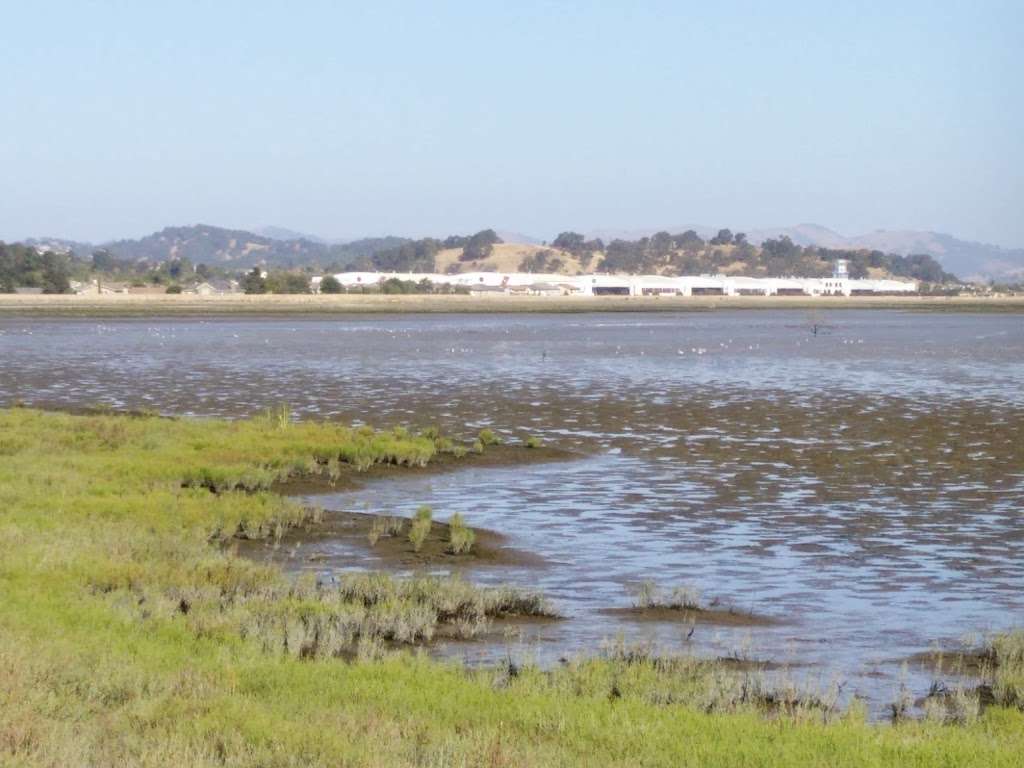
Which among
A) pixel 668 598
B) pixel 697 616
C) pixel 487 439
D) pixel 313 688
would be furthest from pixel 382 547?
pixel 487 439

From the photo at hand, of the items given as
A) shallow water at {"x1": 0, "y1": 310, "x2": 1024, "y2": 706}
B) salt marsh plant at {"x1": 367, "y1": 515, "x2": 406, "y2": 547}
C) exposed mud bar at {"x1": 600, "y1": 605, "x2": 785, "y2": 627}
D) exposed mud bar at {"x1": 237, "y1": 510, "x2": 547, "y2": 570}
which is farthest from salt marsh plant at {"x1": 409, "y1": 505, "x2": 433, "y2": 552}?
exposed mud bar at {"x1": 600, "y1": 605, "x2": 785, "y2": 627}

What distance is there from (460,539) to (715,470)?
35.2 feet

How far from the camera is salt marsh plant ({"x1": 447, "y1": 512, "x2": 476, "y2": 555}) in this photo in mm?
22031

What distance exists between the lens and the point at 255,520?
22906 millimetres

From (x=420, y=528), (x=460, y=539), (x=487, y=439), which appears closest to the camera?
(x=460, y=539)

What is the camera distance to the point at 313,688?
40.9ft

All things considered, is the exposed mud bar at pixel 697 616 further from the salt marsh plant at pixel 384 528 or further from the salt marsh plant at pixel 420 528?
the salt marsh plant at pixel 384 528

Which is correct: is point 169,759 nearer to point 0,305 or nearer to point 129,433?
point 129,433

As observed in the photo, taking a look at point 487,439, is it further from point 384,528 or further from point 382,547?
point 382,547

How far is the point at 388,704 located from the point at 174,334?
314ft

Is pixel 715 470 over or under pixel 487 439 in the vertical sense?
under

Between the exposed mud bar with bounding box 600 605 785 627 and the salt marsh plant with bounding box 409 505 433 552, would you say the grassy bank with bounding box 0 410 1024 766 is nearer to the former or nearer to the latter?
the exposed mud bar with bounding box 600 605 785 627

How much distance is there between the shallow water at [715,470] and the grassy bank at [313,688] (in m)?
1.71

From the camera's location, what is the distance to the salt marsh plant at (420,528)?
22422 millimetres
